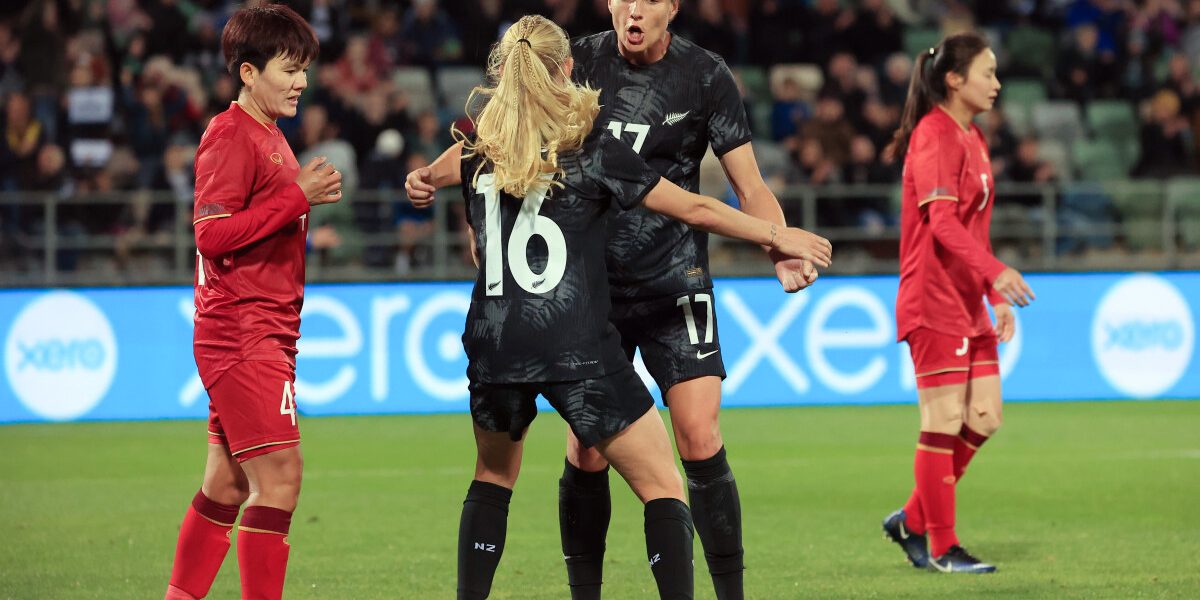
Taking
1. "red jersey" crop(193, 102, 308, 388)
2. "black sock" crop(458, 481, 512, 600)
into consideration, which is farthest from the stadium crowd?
"black sock" crop(458, 481, 512, 600)

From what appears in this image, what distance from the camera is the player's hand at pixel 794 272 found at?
4.87m

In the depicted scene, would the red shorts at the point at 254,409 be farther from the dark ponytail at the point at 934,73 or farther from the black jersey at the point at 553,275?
the dark ponytail at the point at 934,73

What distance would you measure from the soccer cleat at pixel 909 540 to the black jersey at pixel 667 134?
6.38 feet

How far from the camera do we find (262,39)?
16.0 feet

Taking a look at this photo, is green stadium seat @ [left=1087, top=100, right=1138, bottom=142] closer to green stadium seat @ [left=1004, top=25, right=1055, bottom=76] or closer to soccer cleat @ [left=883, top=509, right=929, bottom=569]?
green stadium seat @ [left=1004, top=25, right=1055, bottom=76]

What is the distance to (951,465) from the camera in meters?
6.82

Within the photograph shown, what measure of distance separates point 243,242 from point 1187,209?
1254 cm

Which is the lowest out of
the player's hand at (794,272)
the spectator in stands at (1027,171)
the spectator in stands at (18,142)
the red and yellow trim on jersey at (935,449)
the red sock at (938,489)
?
the red sock at (938,489)

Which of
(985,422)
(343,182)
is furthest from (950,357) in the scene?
(343,182)

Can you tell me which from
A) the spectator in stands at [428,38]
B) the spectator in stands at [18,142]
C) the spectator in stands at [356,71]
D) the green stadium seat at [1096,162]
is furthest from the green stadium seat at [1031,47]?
the spectator in stands at [18,142]

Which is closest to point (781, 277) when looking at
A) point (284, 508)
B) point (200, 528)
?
point (284, 508)

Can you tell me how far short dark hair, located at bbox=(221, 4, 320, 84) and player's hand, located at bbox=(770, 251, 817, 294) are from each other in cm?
156

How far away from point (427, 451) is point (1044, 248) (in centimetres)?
677

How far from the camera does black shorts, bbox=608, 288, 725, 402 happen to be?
538cm
